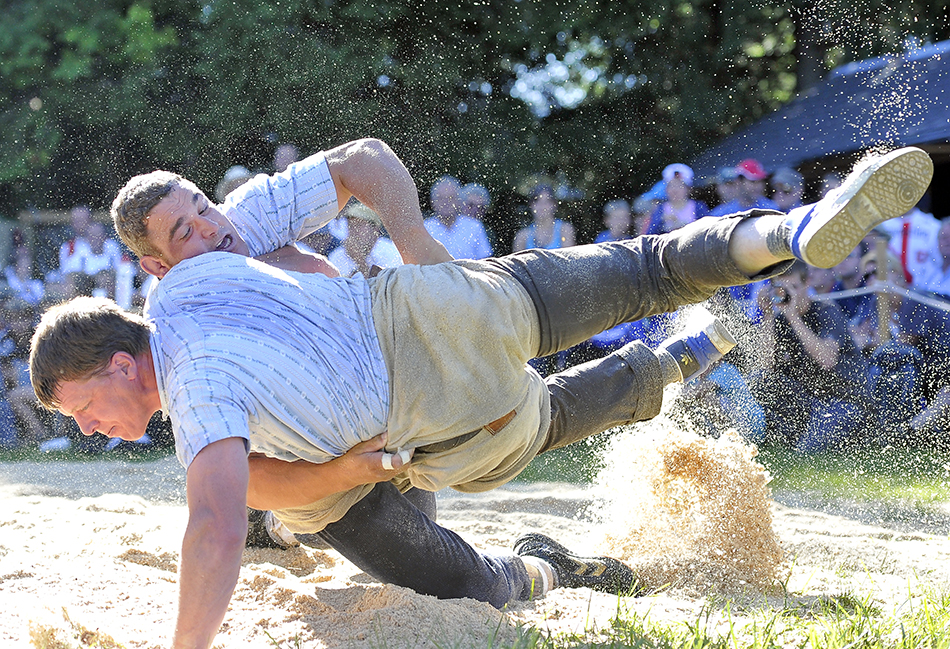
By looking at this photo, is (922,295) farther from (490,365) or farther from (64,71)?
(64,71)

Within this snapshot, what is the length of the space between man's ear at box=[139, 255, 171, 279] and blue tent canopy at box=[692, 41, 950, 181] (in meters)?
6.18

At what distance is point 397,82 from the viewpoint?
9.37 m

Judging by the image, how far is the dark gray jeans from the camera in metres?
2.60

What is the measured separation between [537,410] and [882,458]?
3.78m

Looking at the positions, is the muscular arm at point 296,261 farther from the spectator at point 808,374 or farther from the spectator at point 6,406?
the spectator at point 6,406

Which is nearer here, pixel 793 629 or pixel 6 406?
pixel 793 629

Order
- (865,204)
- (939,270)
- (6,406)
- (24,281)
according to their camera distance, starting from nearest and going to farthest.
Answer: (865,204) → (939,270) → (6,406) → (24,281)

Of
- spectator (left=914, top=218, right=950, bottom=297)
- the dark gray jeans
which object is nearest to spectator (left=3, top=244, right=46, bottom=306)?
the dark gray jeans

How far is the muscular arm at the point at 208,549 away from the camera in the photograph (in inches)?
75.9

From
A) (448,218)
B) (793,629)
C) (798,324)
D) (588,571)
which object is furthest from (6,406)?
(793,629)

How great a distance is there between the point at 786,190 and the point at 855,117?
7.89ft

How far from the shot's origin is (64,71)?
9.20 m

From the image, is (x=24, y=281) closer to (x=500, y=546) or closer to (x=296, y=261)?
(x=500, y=546)

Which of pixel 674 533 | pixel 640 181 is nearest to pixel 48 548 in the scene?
pixel 674 533
